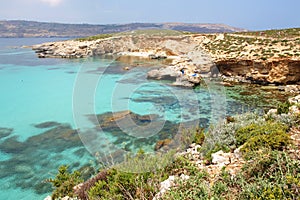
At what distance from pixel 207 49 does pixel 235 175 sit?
29.0 meters

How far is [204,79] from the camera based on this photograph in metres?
24.9

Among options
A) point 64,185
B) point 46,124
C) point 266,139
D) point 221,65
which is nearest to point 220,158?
point 266,139

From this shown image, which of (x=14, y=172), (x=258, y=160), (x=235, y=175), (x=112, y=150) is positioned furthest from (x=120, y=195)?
(x=14, y=172)

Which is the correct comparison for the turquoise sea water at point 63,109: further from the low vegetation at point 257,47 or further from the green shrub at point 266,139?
the low vegetation at point 257,47

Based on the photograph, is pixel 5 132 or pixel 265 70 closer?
pixel 5 132

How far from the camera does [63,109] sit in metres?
17.3

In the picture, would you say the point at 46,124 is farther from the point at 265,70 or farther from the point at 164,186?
the point at 265,70

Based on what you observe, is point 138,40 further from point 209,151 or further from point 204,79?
point 209,151

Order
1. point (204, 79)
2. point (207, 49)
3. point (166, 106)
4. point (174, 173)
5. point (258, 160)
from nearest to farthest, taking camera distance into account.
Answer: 1. point (258, 160)
2. point (174, 173)
3. point (166, 106)
4. point (204, 79)
5. point (207, 49)

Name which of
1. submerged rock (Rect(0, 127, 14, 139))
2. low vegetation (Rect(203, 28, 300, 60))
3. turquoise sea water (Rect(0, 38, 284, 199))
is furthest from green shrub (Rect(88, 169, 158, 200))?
low vegetation (Rect(203, 28, 300, 60))

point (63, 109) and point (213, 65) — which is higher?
point (213, 65)

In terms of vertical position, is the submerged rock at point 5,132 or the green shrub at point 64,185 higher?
the green shrub at point 64,185

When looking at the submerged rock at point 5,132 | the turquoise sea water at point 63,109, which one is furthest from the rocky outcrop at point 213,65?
the submerged rock at point 5,132

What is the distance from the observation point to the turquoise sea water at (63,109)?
9.04 m
